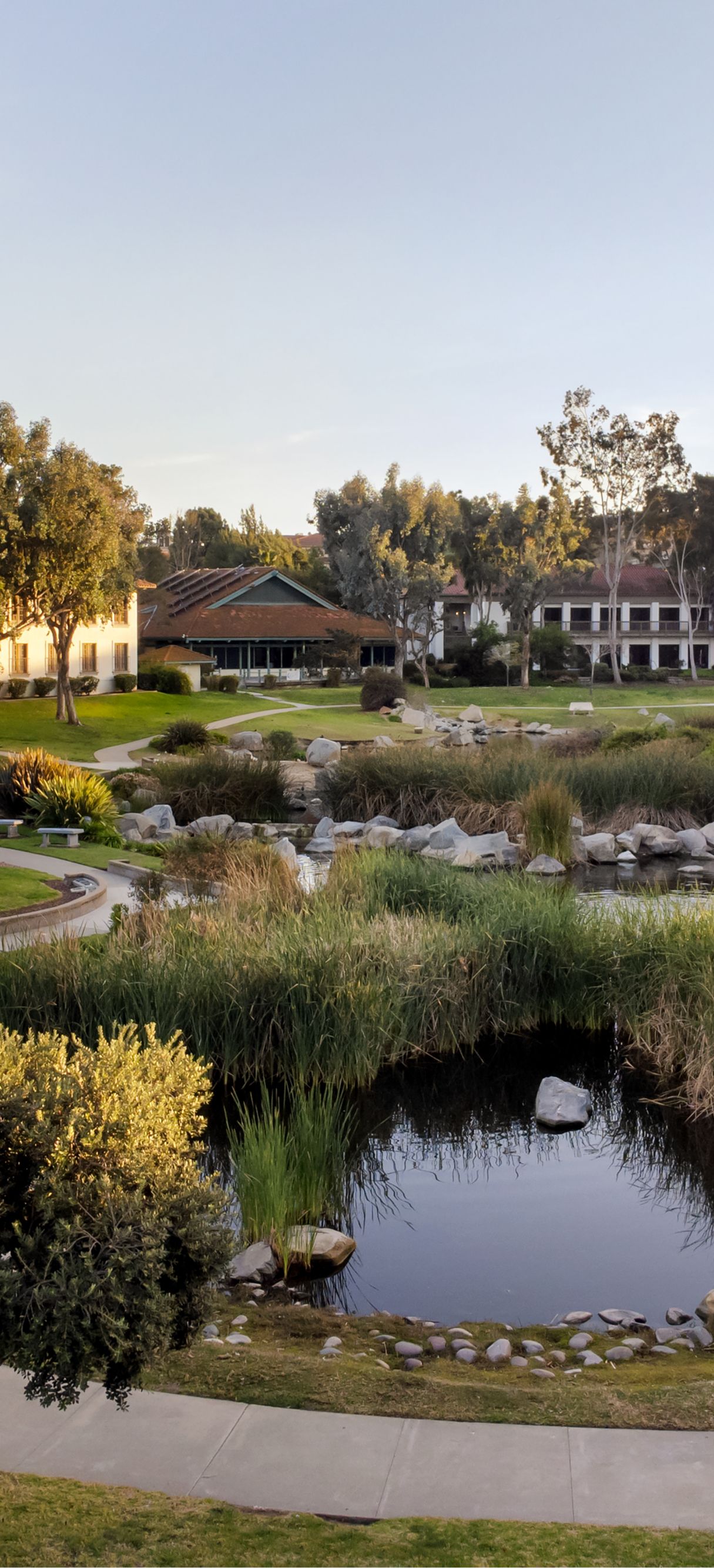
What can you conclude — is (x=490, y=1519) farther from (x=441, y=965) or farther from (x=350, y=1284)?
(x=441, y=965)

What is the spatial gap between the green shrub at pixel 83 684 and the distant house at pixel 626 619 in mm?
29032

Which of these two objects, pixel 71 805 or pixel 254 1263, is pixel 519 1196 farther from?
pixel 71 805

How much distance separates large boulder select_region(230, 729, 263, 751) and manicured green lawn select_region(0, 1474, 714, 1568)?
34.5 metres

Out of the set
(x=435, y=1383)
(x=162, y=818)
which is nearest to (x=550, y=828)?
(x=162, y=818)

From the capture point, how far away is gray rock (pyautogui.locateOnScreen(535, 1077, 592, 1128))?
9.59 m

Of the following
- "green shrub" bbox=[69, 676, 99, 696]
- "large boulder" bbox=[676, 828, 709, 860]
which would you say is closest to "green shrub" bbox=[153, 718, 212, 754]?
"green shrub" bbox=[69, 676, 99, 696]

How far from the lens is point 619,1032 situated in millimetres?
11070

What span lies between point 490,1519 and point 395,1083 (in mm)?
6332

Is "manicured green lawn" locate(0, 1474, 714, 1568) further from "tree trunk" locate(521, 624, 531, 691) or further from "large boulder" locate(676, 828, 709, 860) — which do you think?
"tree trunk" locate(521, 624, 531, 691)

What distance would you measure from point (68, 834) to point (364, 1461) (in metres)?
17.1

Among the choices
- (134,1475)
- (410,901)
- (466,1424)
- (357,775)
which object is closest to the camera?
(134,1475)

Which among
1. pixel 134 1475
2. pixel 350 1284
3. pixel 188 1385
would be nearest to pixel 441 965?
pixel 350 1284

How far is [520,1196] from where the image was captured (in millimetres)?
8250

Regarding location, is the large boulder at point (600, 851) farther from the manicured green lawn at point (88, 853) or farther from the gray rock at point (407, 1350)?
the gray rock at point (407, 1350)
